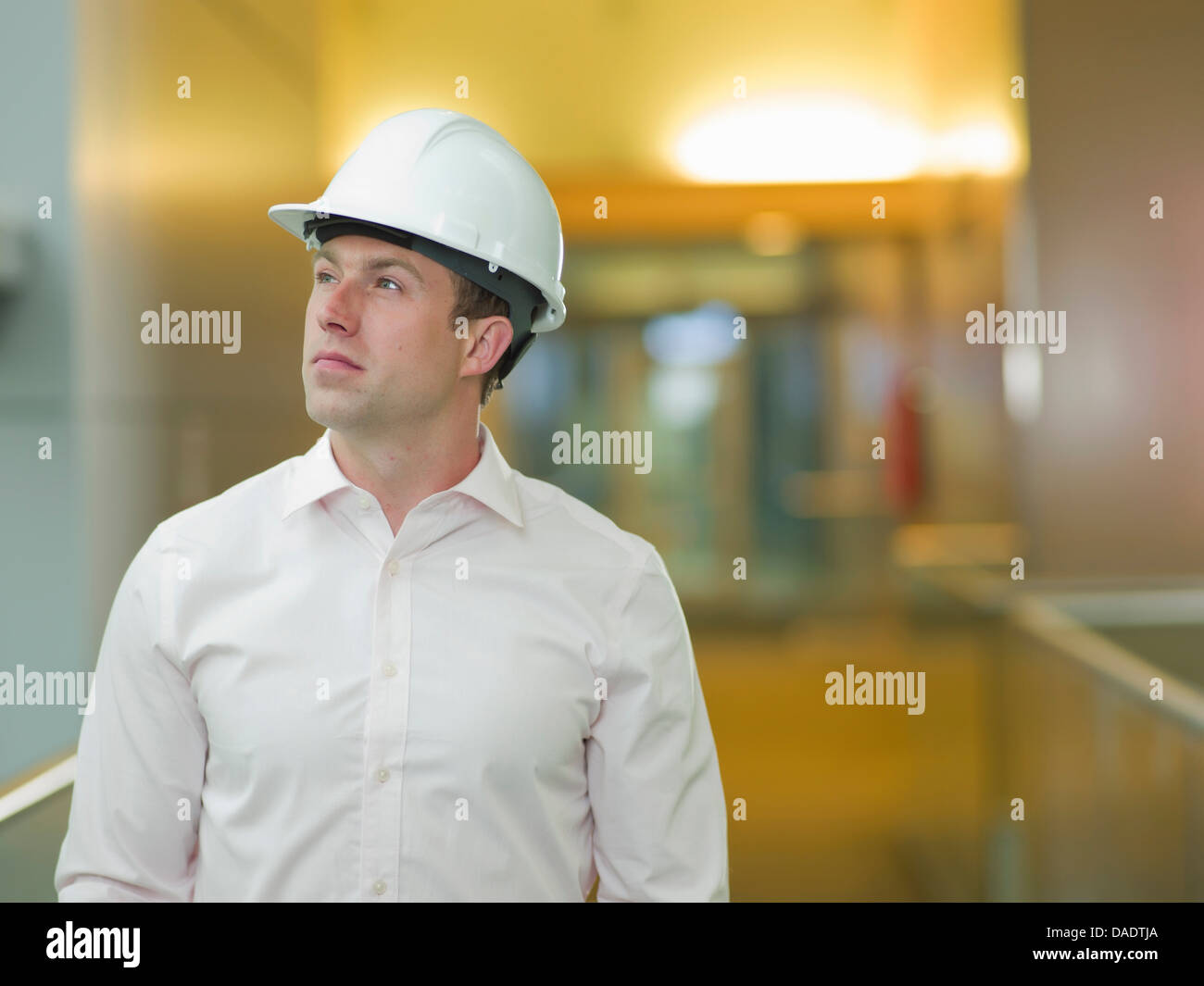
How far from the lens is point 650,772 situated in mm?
1367

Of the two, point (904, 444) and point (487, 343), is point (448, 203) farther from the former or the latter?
point (904, 444)

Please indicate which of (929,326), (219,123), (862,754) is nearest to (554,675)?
(219,123)

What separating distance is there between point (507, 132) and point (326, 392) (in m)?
1.43

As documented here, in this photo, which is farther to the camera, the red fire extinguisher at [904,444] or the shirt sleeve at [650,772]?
the red fire extinguisher at [904,444]

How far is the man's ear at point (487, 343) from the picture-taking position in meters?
1.39

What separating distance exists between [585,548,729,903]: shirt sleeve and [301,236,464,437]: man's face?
366 mm

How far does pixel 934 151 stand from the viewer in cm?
388

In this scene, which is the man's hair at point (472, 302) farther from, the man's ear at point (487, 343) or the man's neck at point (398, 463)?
the man's neck at point (398, 463)

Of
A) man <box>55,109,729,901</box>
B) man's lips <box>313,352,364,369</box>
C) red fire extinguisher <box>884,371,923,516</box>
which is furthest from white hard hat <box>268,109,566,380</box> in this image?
red fire extinguisher <box>884,371,923,516</box>

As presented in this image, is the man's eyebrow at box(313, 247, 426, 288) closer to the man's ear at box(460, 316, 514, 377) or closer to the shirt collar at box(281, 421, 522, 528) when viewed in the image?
the man's ear at box(460, 316, 514, 377)

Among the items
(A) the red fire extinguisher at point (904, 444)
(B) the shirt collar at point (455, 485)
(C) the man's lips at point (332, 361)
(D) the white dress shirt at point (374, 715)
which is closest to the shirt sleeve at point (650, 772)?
(D) the white dress shirt at point (374, 715)

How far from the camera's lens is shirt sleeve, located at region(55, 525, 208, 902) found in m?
1.30

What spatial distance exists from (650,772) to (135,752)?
600 mm

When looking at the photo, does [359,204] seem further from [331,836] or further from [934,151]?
[934,151]
